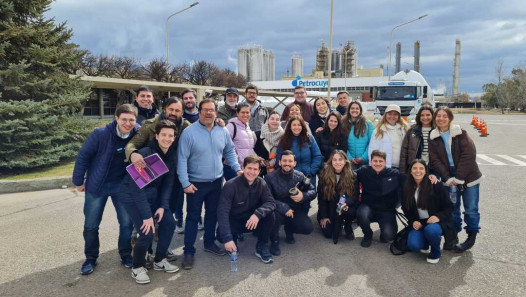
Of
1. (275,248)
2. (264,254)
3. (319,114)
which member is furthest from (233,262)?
(319,114)

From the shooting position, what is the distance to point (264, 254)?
4.12 metres

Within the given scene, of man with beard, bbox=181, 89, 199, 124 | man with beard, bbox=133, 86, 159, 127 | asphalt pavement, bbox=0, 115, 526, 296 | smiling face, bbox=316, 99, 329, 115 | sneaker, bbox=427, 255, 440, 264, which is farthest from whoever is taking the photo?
smiling face, bbox=316, 99, 329, 115

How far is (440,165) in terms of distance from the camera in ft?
14.7

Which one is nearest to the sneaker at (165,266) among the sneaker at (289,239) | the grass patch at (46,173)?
the sneaker at (289,239)

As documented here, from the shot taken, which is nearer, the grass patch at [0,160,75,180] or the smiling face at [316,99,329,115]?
the smiling face at [316,99,329,115]

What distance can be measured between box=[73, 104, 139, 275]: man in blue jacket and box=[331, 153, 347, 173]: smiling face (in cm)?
259

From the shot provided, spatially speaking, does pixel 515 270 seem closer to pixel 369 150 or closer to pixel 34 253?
pixel 369 150

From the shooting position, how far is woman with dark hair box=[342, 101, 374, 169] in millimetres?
5441

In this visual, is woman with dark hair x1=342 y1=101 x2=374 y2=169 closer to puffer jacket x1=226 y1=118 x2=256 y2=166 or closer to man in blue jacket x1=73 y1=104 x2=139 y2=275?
puffer jacket x1=226 y1=118 x2=256 y2=166

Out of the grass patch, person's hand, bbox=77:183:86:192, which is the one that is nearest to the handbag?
person's hand, bbox=77:183:86:192

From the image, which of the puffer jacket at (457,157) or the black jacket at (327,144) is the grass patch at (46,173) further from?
the puffer jacket at (457,157)

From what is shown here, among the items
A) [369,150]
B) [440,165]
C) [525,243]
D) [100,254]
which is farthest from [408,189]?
[100,254]

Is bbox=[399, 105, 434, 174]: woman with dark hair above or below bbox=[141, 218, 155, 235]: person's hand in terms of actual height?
above

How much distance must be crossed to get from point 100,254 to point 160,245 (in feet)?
3.16
